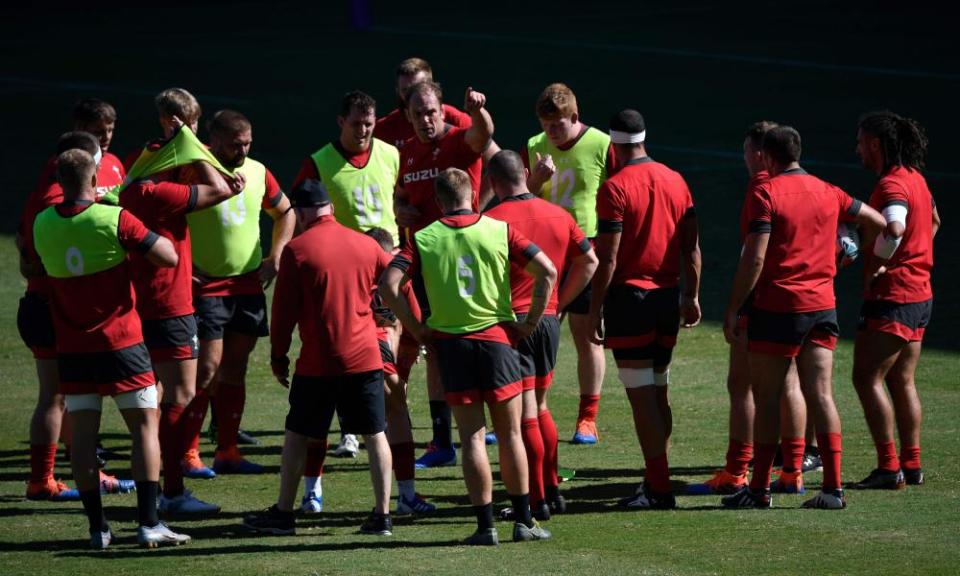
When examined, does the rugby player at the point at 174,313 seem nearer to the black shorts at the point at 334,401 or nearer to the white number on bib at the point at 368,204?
the black shorts at the point at 334,401

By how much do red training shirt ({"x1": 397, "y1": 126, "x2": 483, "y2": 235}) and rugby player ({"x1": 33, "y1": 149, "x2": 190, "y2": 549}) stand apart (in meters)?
2.63

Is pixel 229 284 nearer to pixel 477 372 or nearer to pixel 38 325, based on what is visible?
pixel 38 325

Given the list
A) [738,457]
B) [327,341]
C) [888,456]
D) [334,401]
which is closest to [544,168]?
[327,341]

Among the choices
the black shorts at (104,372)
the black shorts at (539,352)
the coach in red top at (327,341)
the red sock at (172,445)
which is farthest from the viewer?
the red sock at (172,445)

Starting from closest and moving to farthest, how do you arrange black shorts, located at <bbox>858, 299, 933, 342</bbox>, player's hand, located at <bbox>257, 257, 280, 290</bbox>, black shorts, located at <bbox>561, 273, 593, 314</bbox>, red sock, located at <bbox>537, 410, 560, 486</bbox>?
red sock, located at <bbox>537, 410, 560, 486</bbox> → black shorts, located at <bbox>858, 299, 933, 342</bbox> → player's hand, located at <bbox>257, 257, 280, 290</bbox> → black shorts, located at <bbox>561, 273, 593, 314</bbox>

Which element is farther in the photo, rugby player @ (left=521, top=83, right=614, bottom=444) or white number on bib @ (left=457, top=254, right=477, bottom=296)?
rugby player @ (left=521, top=83, right=614, bottom=444)

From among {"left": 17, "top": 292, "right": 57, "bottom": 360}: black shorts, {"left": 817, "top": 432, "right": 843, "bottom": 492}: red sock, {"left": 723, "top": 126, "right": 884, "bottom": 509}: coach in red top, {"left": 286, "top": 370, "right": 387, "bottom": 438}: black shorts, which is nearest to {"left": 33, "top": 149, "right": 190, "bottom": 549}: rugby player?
{"left": 286, "top": 370, "right": 387, "bottom": 438}: black shorts

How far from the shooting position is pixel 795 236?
919 centimetres

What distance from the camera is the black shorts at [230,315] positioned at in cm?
1036

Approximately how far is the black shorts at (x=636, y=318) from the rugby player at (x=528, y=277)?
345 millimetres

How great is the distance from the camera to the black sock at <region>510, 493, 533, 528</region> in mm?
8633

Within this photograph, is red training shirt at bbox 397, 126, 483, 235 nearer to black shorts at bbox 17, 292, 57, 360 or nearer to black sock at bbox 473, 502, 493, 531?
black shorts at bbox 17, 292, 57, 360

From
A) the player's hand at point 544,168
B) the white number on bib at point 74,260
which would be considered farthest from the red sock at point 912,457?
the white number on bib at point 74,260

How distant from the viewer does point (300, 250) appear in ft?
28.5
